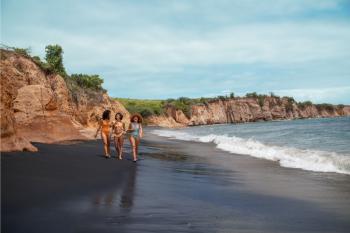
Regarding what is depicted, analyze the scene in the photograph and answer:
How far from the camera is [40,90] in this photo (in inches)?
659

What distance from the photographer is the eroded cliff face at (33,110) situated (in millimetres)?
9336

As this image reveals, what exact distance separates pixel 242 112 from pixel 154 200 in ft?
442

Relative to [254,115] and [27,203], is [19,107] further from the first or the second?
[254,115]

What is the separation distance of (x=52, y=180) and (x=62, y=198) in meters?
1.20

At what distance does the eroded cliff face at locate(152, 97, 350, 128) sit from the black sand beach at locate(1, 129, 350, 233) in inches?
3666

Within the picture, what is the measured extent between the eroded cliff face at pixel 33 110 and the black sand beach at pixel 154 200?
849mm

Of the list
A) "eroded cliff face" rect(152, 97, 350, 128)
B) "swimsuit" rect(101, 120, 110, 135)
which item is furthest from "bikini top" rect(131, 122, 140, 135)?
"eroded cliff face" rect(152, 97, 350, 128)

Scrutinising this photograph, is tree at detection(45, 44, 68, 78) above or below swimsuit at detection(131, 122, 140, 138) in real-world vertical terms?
above

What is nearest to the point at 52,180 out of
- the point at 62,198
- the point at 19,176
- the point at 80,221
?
the point at 19,176

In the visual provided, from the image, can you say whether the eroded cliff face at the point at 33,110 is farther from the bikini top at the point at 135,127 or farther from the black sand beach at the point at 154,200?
the bikini top at the point at 135,127

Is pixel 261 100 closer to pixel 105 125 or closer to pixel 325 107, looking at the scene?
pixel 325 107

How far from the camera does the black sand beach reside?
5336 millimetres

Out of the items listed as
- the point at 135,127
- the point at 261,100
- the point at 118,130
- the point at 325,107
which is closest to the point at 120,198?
the point at 135,127

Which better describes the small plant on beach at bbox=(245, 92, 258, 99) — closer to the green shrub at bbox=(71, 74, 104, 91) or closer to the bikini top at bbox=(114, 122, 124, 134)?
the green shrub at bbox=(71, 74, 104, 91)
